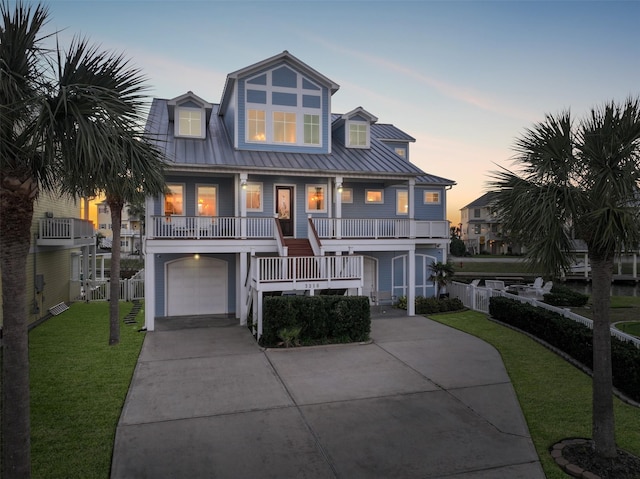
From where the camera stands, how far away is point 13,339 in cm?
481

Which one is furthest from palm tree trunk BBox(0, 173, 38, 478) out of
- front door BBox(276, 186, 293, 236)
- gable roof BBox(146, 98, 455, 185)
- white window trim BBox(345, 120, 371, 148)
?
white window trim BBox(345, 120, 371, 148)

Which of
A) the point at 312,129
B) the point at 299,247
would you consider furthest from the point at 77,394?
the point at 312,129

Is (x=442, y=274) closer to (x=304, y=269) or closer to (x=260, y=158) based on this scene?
(x=304, y=269)

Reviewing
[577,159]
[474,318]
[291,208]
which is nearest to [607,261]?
[577,159]

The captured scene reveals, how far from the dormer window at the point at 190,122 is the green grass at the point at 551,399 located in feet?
46.3

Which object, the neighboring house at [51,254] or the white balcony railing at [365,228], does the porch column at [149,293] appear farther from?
the white balcony railing at [365,228]

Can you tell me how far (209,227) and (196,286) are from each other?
333 cm

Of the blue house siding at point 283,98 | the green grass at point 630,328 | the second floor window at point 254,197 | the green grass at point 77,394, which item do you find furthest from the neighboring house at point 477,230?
the green grass at point 77,394

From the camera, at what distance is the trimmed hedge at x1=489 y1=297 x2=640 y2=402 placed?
8352 millimetres

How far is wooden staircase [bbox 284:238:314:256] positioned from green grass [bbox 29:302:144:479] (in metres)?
6.26

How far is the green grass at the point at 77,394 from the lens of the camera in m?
5.90

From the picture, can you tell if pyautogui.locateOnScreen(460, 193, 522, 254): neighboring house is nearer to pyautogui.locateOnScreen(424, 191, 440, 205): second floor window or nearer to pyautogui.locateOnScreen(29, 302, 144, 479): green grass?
pyautogui.locateOnScreen(424, 191, 440, 205): second floor window

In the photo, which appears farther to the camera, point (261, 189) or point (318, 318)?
point (261, 189)

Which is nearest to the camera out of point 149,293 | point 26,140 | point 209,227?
point 26,140
